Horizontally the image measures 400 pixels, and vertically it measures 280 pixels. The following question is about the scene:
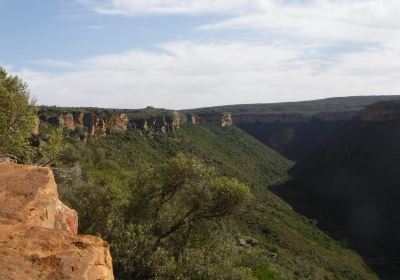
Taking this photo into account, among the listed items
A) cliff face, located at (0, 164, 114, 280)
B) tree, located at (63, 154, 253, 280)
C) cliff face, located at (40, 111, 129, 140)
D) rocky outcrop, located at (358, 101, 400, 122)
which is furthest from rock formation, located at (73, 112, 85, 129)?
rocky outcrop, located at (358, 101, 400, 122)

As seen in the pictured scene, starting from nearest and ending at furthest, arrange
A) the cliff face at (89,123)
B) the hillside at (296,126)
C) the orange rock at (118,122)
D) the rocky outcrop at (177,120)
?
the cliff face at (89,123)
the orange rock at (118,122)
the rocky outcrop at (177,120)
the hillside at (296,126)

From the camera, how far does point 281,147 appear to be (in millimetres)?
182625

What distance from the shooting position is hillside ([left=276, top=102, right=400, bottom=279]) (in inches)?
3155

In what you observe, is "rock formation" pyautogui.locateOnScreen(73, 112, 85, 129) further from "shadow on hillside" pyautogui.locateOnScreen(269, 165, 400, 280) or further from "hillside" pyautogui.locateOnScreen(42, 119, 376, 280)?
"shadow on hillside" pyautogui.locateOnScreen(269, 165, 400, 280)

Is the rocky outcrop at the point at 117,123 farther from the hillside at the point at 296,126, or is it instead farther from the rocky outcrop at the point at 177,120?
the hillside at the point at 296,126

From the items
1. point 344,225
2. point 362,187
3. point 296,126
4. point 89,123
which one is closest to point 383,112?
point 362,187

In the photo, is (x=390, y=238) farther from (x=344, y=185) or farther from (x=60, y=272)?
(x=60, y=272)

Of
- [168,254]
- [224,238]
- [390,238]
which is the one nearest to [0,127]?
[168,254]

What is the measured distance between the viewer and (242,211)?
2628 centimetres

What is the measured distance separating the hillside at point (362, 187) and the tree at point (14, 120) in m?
58.6

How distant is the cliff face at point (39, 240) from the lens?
872cm

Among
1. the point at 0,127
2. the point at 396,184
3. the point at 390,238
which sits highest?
the point at 0,127

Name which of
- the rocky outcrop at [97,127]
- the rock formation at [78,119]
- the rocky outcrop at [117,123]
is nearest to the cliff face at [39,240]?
the rock formation at [78,119]

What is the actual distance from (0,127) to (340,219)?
82386mm
